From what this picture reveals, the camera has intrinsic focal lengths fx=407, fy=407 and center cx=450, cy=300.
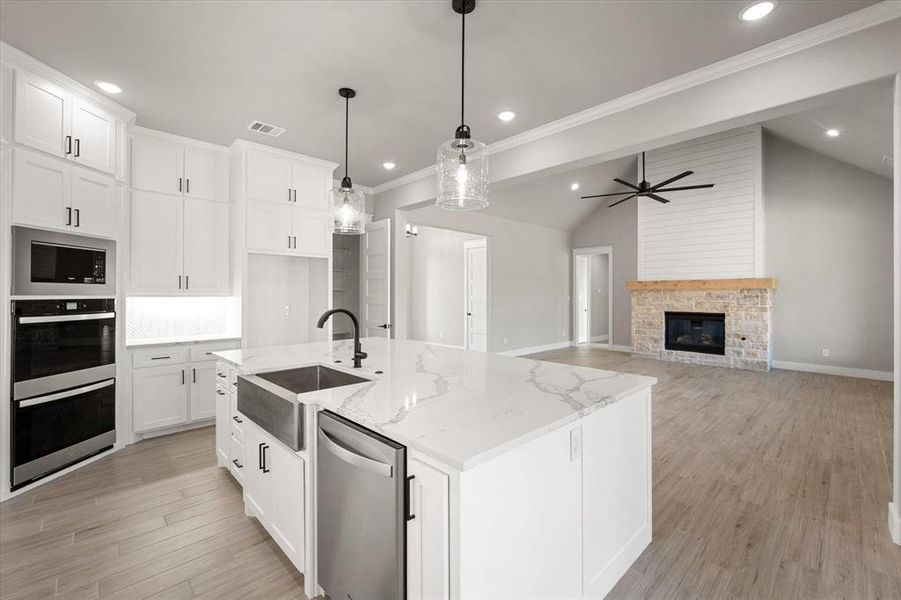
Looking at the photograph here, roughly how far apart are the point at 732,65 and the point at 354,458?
3.29 metres

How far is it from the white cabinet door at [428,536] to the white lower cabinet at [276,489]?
711 mm

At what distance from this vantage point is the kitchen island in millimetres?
1160

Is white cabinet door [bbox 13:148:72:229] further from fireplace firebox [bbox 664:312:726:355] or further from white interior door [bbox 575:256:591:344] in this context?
white interior door [bbox 575:256:591:344]

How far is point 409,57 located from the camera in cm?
270

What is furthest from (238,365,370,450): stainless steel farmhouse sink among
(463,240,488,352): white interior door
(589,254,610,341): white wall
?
(589,254,610,341): white wall

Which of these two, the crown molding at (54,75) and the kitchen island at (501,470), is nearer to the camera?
the kitchen island at (501,470)

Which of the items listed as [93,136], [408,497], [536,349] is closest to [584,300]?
[536,349]

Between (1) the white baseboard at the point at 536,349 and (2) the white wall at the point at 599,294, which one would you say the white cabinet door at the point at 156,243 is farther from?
(2) the white wall at the point at 599,294

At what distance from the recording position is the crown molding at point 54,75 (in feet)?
8.59

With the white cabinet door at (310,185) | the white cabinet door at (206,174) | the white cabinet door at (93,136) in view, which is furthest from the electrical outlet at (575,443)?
the white cabinet door at (206,174)

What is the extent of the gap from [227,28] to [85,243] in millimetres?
2069

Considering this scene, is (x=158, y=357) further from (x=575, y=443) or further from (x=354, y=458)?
(x=575, y=443)

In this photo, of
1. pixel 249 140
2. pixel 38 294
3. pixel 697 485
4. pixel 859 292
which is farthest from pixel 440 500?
pixel 859 292

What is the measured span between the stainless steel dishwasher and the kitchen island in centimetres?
4
